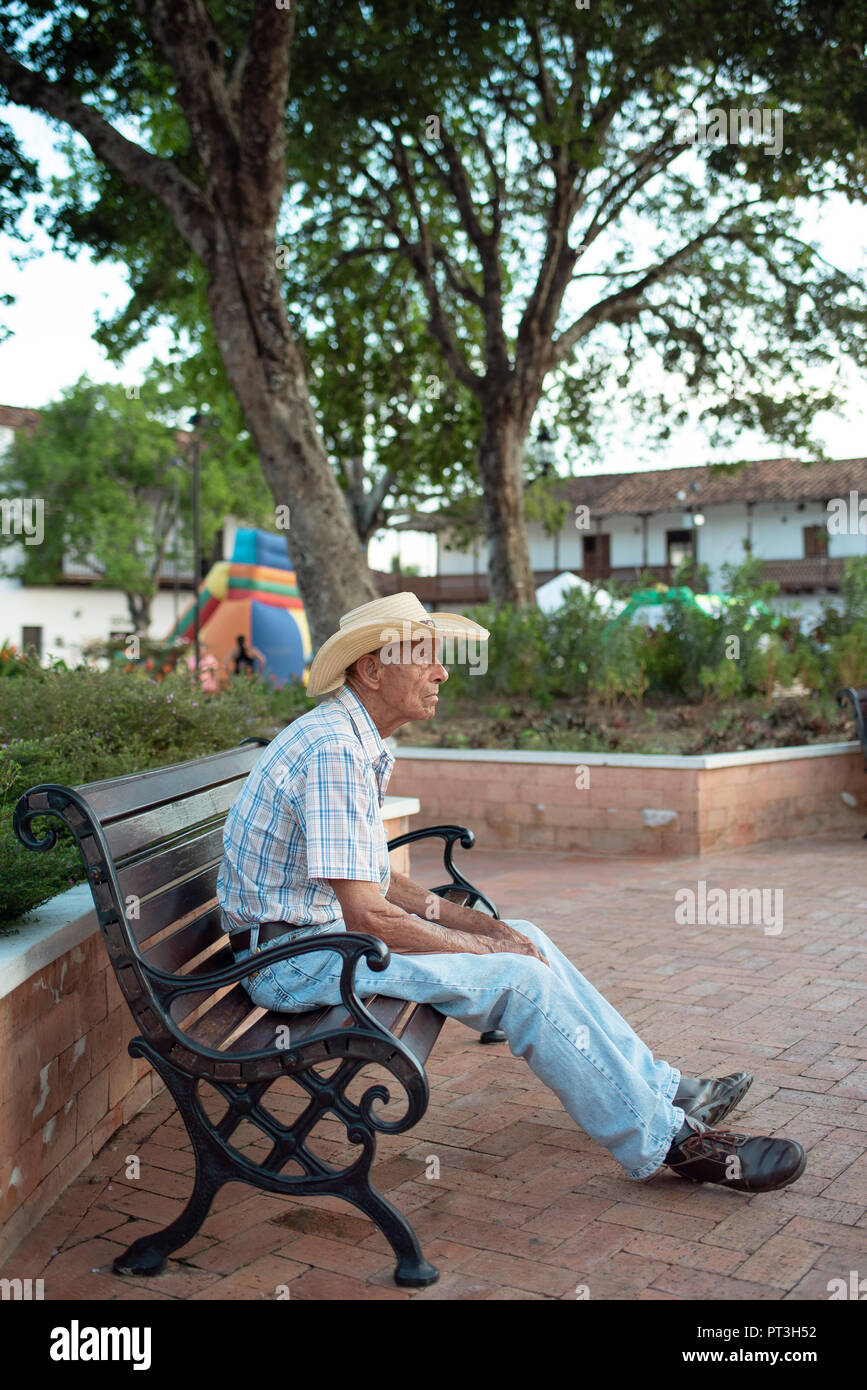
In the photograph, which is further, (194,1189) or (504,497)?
(504,497)

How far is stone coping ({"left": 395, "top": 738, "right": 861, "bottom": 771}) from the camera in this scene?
887 centimetres

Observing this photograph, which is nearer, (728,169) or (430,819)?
(430,819)

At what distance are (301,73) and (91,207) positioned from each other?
103 inches

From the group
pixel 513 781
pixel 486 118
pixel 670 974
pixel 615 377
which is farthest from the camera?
pixel 615 377

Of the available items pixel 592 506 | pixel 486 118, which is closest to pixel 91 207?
pixel 486 118

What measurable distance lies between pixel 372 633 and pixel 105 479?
41.7 meters

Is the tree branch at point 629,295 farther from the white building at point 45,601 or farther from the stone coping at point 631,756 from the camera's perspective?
the white building at point 45,601

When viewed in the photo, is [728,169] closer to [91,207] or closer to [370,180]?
[370,180]

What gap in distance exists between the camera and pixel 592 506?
165ft

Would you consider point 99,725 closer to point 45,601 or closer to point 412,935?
point 412,935

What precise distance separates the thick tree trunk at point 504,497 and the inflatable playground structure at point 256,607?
28.1 ft

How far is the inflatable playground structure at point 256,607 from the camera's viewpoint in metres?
24.2

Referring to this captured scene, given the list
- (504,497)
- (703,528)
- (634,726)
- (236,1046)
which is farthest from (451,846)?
(703,528)

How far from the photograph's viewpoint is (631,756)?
9016 mm
